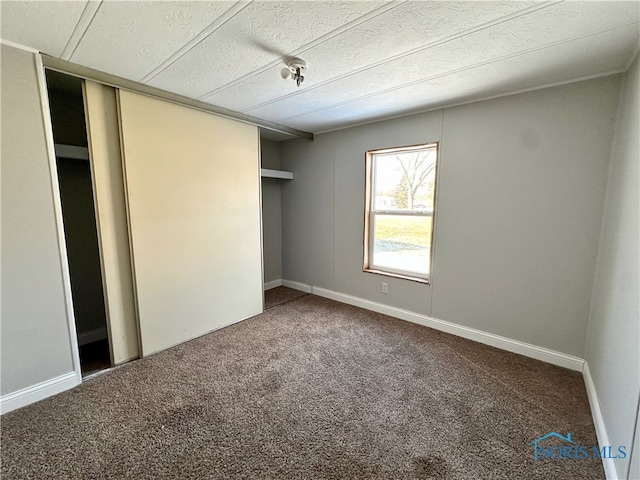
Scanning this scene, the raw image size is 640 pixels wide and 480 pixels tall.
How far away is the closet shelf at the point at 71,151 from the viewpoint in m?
2.15

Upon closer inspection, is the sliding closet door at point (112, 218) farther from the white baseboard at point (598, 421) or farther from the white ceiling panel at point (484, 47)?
the white baseboard at point (598, 421)

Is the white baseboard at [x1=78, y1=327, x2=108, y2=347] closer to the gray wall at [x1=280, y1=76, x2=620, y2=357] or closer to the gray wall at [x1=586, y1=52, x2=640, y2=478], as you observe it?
the gray wall at [x1=280, y1=76, x2=620, y2=357]

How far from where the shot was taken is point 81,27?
4.86 feet

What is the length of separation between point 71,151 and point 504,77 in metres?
3.44

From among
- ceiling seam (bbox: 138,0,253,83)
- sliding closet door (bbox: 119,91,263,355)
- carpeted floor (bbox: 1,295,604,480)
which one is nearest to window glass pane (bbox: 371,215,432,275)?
carpeted floor (bbox: 1,295,604,480)

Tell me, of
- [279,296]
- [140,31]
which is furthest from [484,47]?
[279,296]

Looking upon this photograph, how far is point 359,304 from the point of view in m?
3.59

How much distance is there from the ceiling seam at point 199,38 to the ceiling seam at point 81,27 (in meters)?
0.42

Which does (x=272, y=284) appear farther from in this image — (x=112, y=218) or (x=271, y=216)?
(x=112, y=218)

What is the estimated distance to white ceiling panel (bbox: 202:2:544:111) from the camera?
1.33m

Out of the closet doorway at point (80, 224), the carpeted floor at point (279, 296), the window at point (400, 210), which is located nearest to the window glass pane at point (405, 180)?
the window at point (400, 210)

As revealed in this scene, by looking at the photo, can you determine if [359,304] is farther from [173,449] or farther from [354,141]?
[173,449]

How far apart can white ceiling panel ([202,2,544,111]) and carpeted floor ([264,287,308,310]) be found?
2.55 meters

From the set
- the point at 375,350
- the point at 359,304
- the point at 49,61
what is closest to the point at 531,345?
the point at 375,350
